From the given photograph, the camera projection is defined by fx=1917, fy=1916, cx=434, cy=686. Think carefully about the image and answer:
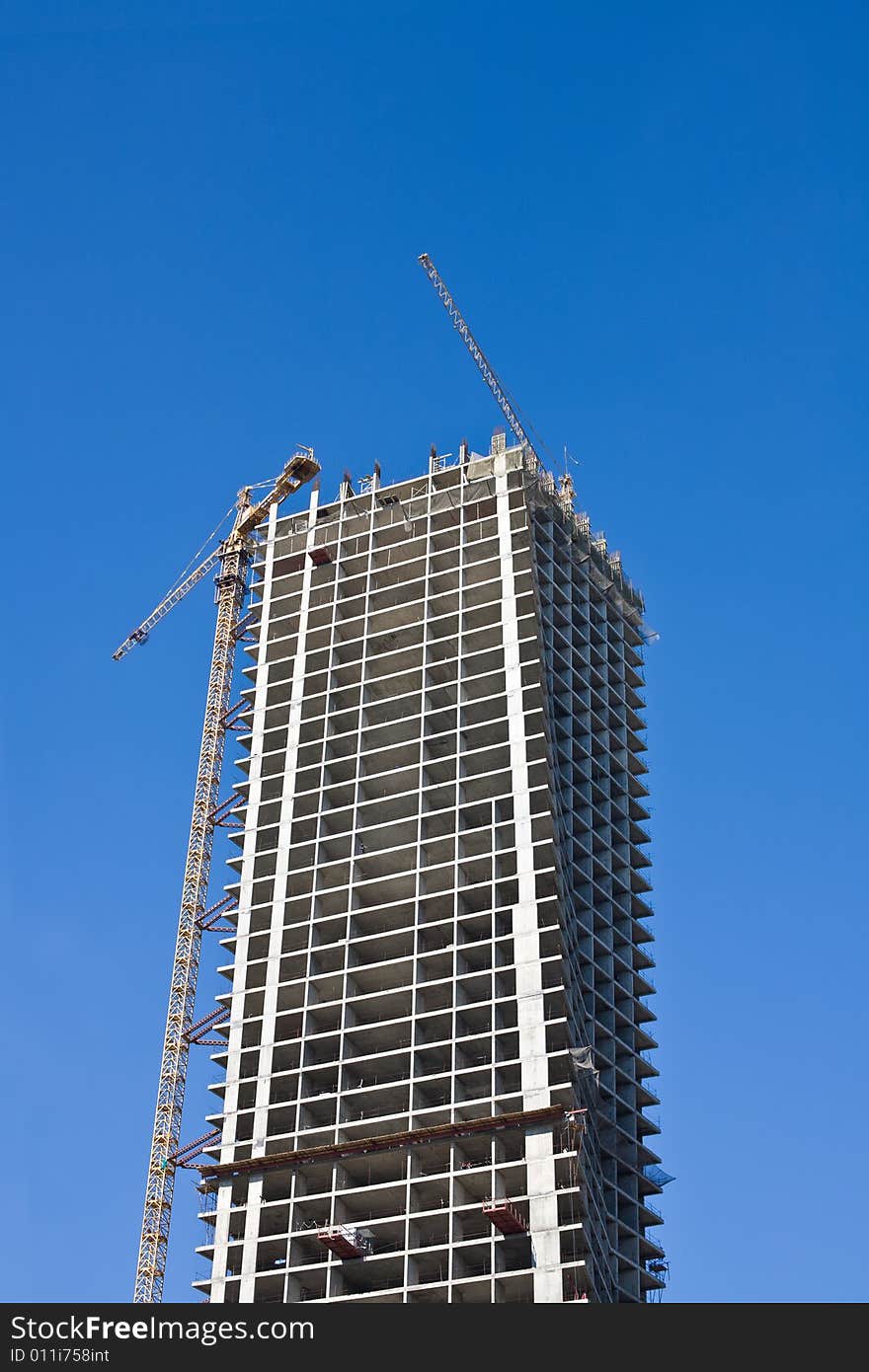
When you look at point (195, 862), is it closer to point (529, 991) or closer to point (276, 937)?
point (276, 937)

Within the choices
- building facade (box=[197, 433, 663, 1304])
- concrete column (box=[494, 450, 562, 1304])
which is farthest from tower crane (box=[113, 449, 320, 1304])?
concrete column (box=[494, 450, 562, 1304])

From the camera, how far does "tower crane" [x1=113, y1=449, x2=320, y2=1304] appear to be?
119 metres

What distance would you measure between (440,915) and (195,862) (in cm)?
2807

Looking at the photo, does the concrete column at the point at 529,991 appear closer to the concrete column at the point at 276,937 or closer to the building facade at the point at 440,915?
the building facade at the point at 440,915

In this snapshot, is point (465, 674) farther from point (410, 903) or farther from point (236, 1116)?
point (236, 1116)

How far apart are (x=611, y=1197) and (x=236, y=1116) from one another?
71.1 ft

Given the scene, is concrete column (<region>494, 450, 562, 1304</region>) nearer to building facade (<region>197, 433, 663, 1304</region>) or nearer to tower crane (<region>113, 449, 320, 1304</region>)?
building facade (<region>197, 433, 663, 1304</region>)

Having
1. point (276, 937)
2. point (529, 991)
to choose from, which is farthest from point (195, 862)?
point (529, 991)

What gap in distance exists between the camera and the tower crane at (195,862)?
119 meters

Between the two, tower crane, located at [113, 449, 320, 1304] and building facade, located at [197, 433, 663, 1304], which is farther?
tower crane, located at [113, 449, 320, 1304]

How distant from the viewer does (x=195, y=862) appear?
13438cm

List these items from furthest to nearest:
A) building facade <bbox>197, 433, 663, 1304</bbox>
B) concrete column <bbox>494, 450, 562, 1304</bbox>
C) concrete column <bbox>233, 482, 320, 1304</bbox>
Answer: concrete column <bbox>233, 482, 320, 1304</bbox> → building facade <bbox>197, 433, 663, 1304</bbox> → concrete column <bbox>494, 450, 562, 1304</bbox>

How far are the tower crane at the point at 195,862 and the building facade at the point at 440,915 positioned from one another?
671cm

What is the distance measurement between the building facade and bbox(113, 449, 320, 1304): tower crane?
22.0ft
